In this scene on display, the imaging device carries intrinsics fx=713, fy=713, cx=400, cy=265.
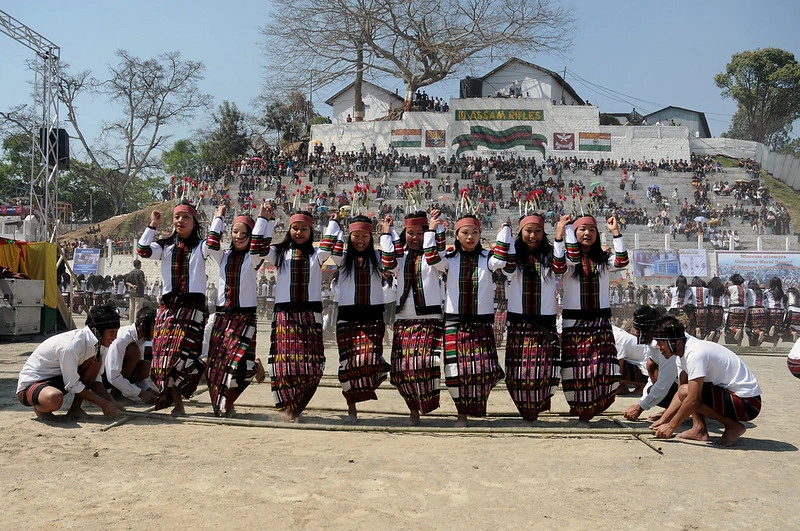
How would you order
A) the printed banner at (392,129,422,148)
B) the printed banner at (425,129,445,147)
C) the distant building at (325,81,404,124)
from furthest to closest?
the distant building at (325,81,404,124) < the printed banner at (392,129,422,148) < the printed banner at (425,129,445,147)

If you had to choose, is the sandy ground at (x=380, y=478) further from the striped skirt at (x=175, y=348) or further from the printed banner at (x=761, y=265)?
the printed banner at (x=761, y=265)

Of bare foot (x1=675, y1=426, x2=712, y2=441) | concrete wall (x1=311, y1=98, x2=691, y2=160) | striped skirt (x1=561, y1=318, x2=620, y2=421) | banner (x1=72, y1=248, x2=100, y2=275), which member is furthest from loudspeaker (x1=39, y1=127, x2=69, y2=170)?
concrete wall (x1=311, y1=98, x2=691, y2=160)

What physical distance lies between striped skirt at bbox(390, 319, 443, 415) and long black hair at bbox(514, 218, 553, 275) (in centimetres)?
89

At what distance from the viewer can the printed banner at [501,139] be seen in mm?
39344

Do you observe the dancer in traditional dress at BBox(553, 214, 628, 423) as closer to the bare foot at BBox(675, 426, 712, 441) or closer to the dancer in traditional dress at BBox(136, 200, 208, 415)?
the bare foot at BBox(675, 426, 712, 441)

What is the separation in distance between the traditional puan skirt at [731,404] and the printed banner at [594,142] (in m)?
35.6

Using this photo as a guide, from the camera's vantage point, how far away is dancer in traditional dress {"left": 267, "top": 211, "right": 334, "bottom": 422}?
6.06 m

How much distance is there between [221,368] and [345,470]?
2.16 meters

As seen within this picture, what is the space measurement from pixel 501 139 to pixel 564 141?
346 cm

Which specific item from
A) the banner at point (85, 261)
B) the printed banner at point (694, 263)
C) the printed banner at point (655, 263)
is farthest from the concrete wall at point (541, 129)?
the banner at point (85, 261)

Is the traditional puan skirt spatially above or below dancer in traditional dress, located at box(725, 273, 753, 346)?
below

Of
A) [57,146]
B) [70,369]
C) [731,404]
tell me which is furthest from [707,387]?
[57,146]

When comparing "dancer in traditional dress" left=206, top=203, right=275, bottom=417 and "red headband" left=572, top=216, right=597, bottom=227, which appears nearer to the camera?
"red headband" left=572, top=216, right=597, bottom=227

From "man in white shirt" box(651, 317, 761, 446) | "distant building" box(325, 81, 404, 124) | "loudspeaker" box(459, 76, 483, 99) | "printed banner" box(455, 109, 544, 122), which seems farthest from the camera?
"distant building" box(325, 81, 404, 124)
